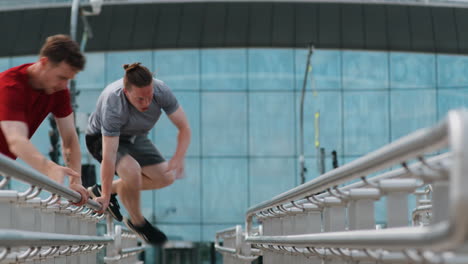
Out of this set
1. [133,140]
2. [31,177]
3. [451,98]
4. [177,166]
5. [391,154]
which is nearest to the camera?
[391,154]

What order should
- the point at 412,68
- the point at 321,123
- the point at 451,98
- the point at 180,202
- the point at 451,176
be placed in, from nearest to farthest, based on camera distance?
1. the point at 451,176
2. the point at 180,202
3. the point at 321,123
4. the point at 451,98
5. the point at 412,68

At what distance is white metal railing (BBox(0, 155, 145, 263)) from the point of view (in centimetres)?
312

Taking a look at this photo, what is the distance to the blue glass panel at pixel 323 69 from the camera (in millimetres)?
36406

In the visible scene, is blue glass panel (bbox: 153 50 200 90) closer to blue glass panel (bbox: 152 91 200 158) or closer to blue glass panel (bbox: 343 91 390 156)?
blue glass panel (bbox: 152 91 200 158)

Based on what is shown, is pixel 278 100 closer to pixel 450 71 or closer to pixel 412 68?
pixel 412 68

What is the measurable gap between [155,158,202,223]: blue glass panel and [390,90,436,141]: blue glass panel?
9.25 meters

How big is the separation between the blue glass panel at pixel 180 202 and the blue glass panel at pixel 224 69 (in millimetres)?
4462

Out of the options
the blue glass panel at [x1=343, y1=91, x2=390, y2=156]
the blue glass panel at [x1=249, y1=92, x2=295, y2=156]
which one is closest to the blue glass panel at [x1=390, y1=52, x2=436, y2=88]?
the blue glass panel at [x1=343, y1=91, x2=390, y2=156]

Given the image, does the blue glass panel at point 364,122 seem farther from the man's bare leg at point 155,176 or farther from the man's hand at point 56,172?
the man's hand at point 56,172

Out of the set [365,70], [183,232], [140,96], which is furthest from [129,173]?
[365,70]

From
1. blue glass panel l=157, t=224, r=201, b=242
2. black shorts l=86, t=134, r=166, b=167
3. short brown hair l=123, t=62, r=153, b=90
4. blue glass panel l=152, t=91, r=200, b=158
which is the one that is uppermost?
blue glass panel l=152, t=91, r=200, b=158

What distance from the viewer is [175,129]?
36.5 metres

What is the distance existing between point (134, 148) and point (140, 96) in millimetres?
1314

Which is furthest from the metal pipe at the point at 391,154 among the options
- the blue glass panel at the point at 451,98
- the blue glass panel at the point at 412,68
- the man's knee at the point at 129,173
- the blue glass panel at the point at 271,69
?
the blue glass panel at the point at 451,98
